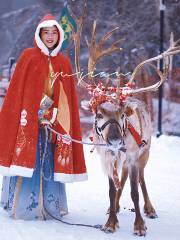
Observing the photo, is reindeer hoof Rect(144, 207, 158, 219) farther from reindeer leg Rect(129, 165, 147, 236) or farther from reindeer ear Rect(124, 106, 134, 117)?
reindeer ear Rect(124, 106, 134, 117)

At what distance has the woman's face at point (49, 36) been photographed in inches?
190

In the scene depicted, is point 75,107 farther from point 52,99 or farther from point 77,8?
point 77,8

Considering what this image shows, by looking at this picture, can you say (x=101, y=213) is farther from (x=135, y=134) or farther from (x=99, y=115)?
(x=99, y=115)

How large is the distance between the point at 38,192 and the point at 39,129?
0.66 meters

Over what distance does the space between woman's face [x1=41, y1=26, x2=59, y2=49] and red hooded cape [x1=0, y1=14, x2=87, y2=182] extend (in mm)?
93

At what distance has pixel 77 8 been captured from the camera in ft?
50.9

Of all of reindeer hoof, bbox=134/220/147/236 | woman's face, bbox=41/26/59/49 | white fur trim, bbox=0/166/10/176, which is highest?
woman's face, bbox=41/26/59/49

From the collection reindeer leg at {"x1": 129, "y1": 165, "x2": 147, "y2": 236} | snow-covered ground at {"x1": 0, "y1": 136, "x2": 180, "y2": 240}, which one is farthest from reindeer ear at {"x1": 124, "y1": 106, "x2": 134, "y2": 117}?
snow-covered ground at {"x1": 0, "y1": 136, "x2": 180, "y2": 240}

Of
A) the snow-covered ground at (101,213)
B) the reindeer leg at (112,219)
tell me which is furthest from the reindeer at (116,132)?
the snow-covered ground at (101,213)

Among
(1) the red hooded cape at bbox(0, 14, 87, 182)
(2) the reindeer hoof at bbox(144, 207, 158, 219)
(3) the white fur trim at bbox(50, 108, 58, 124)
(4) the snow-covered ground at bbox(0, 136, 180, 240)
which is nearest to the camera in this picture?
(4) the snow-covered ground at bbox(0, 136, 180, 240)

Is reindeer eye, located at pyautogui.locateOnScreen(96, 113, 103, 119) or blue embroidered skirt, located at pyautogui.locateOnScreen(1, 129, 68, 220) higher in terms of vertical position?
reindeer eye, located at pyautogui.locateOnScreen(96, 113, 103, 119)

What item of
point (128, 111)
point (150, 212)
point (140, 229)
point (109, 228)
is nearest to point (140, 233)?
point (140, 229)

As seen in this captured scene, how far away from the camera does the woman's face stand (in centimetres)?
482

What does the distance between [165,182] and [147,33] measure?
868 centimetres
